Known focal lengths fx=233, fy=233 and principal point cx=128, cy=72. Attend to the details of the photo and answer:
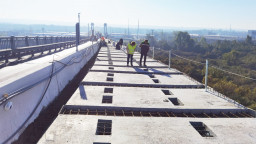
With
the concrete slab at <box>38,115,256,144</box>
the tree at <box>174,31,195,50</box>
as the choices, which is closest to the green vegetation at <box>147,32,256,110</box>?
Result: the tree at <box>174,31,195,50</box>

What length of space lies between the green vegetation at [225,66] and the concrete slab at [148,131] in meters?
3.85

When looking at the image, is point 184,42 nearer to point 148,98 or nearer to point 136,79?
point 136,79

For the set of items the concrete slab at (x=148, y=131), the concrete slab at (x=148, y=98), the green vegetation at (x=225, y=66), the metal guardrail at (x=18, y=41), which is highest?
the metal guardrail at (x=18, y=41)

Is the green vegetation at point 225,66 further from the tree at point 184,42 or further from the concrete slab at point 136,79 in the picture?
the concrete slab at point 136,79

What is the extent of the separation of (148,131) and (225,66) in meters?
A: 59.0

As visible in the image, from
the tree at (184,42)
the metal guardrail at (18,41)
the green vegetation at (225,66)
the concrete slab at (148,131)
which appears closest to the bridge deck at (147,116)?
the concrete slab at (148,131)

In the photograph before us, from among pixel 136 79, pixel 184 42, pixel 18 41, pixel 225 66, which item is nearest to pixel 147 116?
pixel 136 79

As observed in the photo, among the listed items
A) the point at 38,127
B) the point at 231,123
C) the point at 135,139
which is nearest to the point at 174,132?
the point at 135,139

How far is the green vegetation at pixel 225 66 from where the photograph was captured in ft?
76.2

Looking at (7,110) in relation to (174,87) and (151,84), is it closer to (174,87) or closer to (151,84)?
(151,84)

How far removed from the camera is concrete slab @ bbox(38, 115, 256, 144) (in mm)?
4594

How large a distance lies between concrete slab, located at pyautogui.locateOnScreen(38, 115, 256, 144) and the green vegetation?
385 cm

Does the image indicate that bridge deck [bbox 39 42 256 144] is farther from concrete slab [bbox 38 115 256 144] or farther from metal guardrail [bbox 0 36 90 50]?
metal guardrail [bbox 0 36 90 50]

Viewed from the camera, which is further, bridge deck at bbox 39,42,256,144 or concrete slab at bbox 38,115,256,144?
bridge deck at bbox 39,42,256,144
